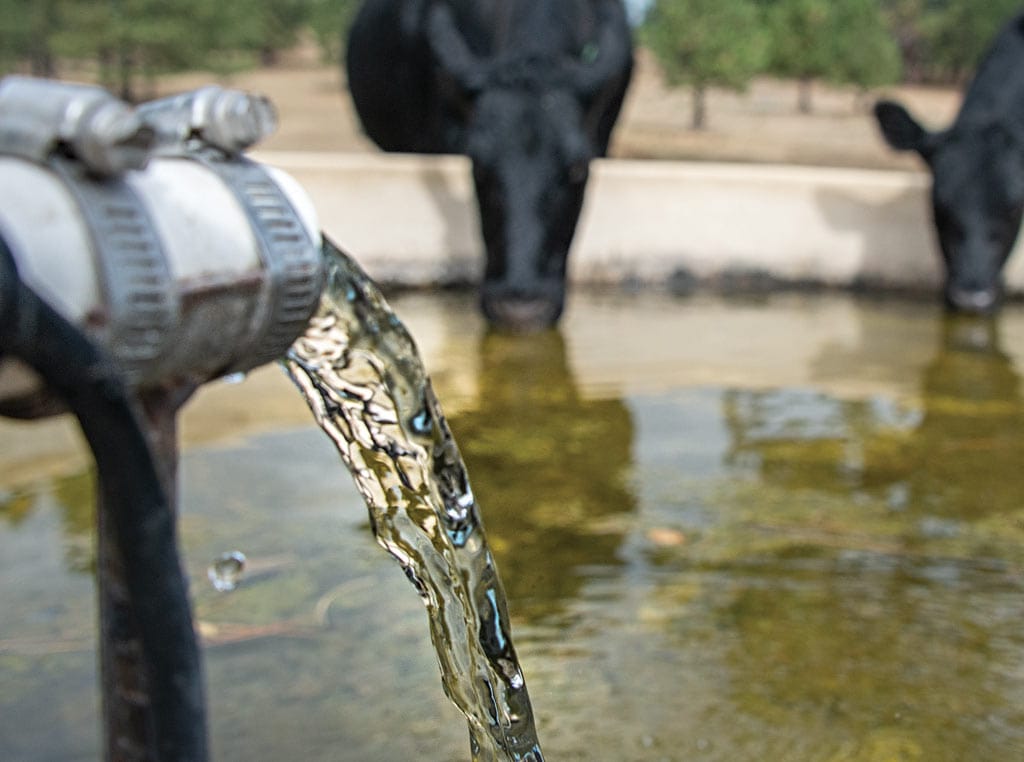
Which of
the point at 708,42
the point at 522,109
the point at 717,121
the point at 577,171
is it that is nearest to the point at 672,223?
the point at 577,171

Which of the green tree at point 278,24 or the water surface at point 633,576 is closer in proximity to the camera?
the water surface at point 633,576

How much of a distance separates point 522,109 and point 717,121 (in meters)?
14.3

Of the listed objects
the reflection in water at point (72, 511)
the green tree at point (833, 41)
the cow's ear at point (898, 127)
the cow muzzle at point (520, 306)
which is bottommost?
the green tree at point (833, 41)

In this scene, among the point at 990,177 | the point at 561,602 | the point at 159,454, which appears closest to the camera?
the point at 159,454

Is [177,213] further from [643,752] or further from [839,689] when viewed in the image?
[839,689]

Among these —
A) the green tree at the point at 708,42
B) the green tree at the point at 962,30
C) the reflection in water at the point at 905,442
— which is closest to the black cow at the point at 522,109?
the reflection in water at the point at 905,442

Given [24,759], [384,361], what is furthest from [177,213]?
[24,759]

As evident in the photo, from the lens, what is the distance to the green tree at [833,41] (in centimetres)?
1838

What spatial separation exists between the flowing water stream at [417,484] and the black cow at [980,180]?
4349 mm

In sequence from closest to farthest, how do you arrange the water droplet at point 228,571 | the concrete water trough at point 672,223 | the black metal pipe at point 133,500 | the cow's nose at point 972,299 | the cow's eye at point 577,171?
1. the black metal pipe at point 133,500
2. the water droplet at point 228,571
3. the cow's eye at point 577,171
4. the cow's nose at point 972,299
5. the concrete water trough at point 672,223

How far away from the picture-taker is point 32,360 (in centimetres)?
81

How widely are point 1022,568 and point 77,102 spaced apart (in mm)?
2077

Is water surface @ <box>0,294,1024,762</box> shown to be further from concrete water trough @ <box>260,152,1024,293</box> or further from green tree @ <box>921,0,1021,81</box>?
green tree @ <box>921,0,1021,81</box>

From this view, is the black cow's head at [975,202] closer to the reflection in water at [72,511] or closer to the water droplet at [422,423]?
the reflection in water at [72,511]
